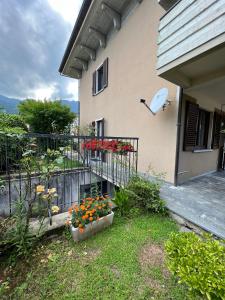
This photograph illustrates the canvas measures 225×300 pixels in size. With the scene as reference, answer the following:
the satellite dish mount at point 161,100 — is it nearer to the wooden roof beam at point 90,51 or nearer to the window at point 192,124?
the window at point 192,124

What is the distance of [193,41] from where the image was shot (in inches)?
89.3

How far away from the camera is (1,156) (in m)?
4.57

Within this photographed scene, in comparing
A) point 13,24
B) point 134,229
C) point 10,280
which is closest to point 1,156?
point 10,280

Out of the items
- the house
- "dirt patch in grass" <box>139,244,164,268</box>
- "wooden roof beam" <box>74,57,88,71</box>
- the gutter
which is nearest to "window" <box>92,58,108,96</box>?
the house

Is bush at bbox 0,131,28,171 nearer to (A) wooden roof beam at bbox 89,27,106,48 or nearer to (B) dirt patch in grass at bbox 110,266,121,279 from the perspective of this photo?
(B) dirt patch in grass at bbox 110,266,121,279

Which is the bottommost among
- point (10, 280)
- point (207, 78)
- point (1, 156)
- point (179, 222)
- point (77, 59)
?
point (10, 280)

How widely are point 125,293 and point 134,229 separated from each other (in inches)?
36.7

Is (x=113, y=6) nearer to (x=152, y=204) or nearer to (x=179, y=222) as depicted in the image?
(x=152, y=204)

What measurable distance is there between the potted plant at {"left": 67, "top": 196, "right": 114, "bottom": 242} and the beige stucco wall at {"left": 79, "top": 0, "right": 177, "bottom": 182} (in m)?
2.15

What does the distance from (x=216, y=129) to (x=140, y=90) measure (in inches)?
111

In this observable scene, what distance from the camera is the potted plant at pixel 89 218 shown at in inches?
81.9

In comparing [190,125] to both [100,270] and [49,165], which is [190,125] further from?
[100,270]

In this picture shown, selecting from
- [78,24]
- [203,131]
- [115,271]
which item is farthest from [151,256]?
[78,24]

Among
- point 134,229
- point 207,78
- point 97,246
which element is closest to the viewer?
point 97,246
